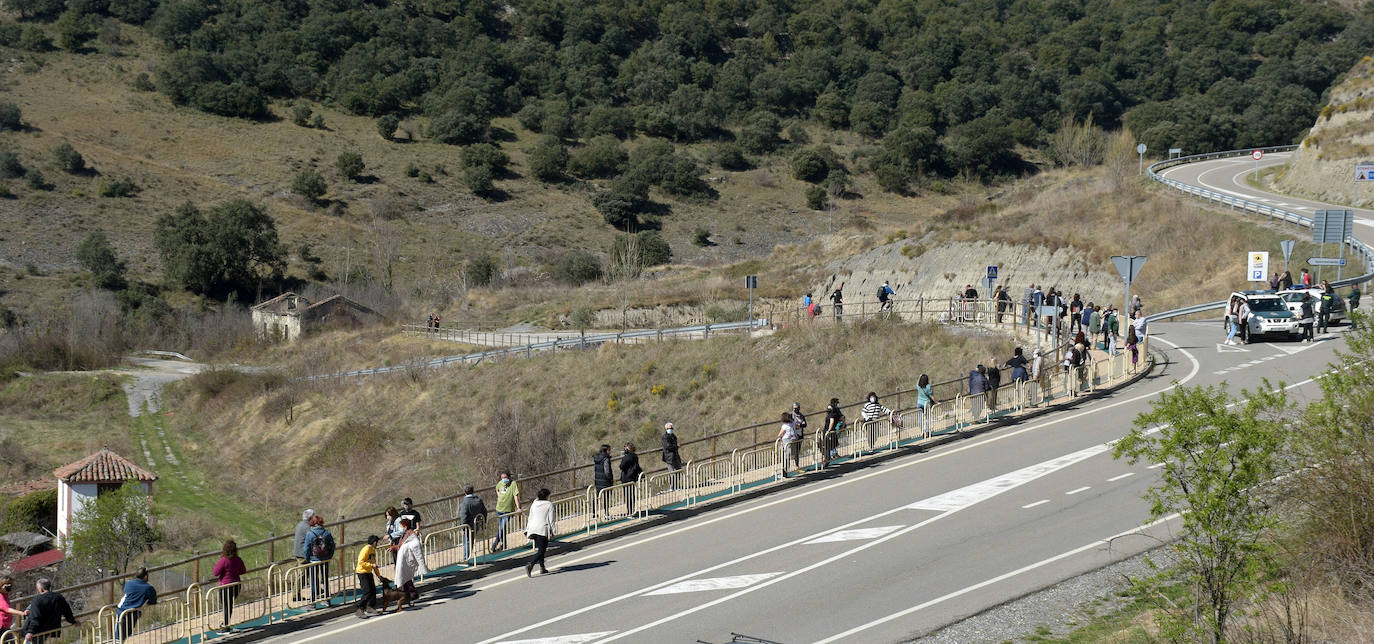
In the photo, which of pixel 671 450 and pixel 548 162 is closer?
pixel 671 450

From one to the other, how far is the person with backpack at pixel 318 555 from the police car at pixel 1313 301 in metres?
28.8

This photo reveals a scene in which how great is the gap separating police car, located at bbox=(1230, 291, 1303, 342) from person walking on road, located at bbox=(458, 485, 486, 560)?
999 inches

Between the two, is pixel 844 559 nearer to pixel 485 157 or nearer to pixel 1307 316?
pixel 1307 316

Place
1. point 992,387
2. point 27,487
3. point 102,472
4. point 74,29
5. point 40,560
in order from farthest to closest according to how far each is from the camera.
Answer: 1. point 74,29
2. point 27,487
3. point 102,472
4. point 40,560
5. point 992,387

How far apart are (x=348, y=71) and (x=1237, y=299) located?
10530cm

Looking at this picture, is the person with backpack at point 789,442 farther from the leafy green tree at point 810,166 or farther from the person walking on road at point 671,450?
the leafy green tree at point 810,166

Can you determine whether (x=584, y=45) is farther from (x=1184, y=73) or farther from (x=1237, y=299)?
(x=1237, y=299)

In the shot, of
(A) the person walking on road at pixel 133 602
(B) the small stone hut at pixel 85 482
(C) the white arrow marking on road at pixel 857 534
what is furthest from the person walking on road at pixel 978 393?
(B) the small stone hut at pixel 85 482

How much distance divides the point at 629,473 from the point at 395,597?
5.59 m

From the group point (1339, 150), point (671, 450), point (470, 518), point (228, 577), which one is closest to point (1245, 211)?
point (1339, 150)

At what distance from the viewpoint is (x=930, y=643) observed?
1444cm

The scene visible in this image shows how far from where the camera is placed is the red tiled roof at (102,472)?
37781 millimetres

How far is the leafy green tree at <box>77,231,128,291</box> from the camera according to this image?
256 ft

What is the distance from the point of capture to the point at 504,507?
19781mm
